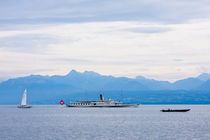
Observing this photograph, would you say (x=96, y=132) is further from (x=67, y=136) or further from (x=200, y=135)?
(x=200, y=135)

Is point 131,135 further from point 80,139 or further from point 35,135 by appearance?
point 35,135

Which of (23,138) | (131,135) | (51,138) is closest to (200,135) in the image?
(131,135)

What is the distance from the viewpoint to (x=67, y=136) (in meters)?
89.5

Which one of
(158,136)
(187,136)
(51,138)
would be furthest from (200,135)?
(51,138)

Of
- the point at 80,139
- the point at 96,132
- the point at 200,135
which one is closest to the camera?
the point at 80,139

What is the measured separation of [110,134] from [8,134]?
2550 centimetres

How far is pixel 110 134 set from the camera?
308 ft

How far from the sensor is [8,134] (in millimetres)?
94875

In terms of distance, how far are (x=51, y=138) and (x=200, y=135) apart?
116 feet

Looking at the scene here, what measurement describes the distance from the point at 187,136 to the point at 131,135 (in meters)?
13.3

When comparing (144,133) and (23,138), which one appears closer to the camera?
(23,138)

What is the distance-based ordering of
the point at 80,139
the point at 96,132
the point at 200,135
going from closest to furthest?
the point at 80,139, the point at 200,135, the point at 96,132

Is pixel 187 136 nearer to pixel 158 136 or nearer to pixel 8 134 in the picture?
pixel 158 136

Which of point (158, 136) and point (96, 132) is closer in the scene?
point (158, 136)
